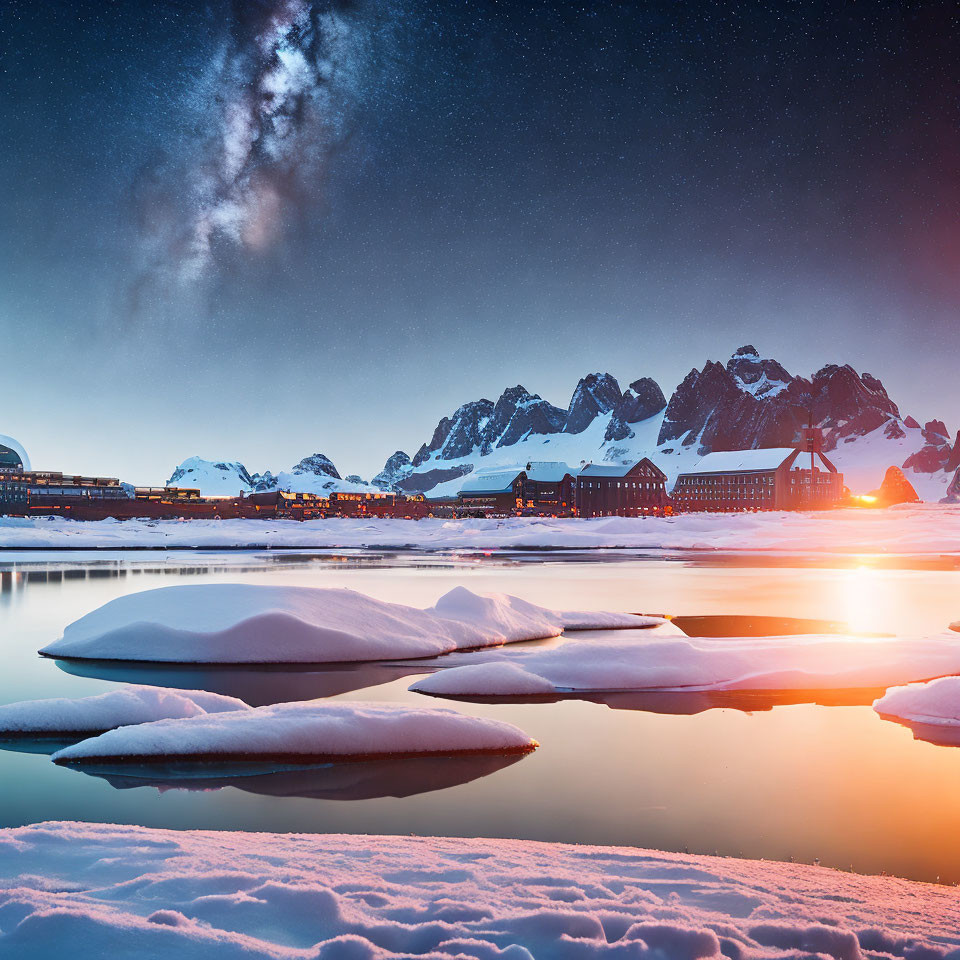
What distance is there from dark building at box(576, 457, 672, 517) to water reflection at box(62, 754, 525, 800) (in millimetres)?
143077

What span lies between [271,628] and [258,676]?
1.12 m

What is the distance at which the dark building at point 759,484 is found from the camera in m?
172

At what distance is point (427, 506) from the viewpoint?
154500 millimetres

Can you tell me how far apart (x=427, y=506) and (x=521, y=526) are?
204ft

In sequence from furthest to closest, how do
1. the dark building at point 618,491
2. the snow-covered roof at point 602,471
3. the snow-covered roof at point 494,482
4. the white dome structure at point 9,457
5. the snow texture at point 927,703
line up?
the snow-covered roof at point 494,482
the snow-covered roof at point 602,471
the dark building at point 618,491
the white dome structure at point 9,457
the snow texture at point 927,703

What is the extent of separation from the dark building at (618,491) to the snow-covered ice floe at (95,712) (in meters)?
142

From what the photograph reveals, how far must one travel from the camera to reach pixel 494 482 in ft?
544

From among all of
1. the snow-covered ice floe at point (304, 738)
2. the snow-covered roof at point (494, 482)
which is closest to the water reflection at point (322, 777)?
the snow-covered ice floe at point (304, 738)

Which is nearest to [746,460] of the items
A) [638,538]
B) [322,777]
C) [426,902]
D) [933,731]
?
[638,538]

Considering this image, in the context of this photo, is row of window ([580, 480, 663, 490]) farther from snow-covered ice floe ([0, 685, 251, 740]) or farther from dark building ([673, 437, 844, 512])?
snow-covered ice floe ([0, 685, 251, 740])

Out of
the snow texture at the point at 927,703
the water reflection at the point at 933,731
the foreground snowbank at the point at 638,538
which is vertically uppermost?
the snow texture at the point at 927,703

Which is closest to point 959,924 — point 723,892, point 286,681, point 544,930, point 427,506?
point 723,892

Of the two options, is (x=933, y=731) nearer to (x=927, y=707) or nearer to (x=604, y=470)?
(x=927, y=707)

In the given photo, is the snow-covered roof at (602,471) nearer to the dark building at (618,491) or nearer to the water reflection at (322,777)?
the dark building at (618,491)
